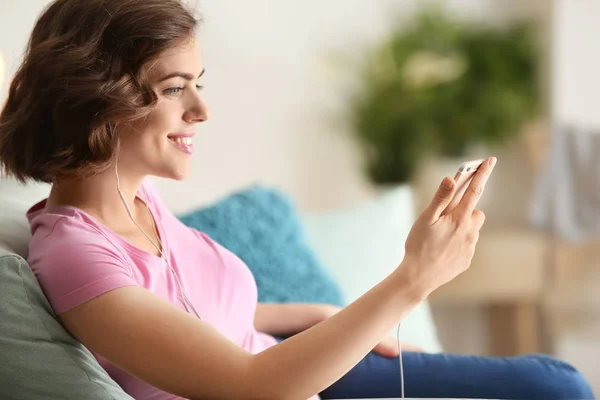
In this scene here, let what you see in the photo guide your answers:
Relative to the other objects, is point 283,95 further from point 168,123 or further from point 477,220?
point 477,220

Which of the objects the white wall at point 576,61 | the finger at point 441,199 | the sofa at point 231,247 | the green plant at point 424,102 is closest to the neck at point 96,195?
the sofa at point 231,247

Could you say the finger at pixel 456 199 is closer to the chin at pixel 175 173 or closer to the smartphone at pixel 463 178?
the smartphone at pixel 463 178

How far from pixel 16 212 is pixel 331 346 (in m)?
0.62

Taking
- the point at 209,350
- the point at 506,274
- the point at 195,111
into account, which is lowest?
the point at 209,350

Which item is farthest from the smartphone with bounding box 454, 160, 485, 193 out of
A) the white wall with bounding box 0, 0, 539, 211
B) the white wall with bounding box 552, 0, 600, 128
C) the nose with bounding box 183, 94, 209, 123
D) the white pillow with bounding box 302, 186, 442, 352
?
the white wall with bounding box 552, 0, 600, 128

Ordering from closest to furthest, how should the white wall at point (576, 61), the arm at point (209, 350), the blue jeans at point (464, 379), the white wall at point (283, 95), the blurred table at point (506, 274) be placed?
the arm at point (209, 350) → the blue jeans at point (464, 379) → the blurred table at point (506, 274) → the white wall at point (283, 95) → the white wall at point (576, 61)

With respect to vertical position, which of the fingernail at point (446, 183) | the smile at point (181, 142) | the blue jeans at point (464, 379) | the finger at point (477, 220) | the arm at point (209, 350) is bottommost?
the arm at point (209, 350)

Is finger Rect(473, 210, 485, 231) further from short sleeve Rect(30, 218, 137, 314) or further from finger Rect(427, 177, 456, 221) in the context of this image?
short sleeve Rect(30, 218, 137, 314)

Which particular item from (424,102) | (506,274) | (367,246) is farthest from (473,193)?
(424,102)

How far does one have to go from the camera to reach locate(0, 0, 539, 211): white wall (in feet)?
11.0

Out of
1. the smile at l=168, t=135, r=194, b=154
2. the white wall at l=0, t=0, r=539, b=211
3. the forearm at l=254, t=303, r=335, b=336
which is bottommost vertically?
the forearm at l=254, t=303, r=335, b=336

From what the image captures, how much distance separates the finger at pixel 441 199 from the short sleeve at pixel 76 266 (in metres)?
0.37

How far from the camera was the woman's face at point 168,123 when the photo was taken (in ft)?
3.79

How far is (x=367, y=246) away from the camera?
2.02 meters
